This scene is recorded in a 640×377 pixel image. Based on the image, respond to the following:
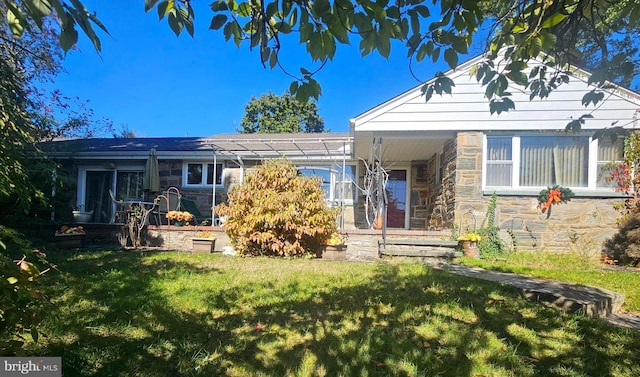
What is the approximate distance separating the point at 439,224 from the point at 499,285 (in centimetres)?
486

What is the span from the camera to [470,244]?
6707mm

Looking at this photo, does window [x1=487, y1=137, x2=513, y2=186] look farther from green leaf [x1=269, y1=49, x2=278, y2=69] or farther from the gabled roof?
green leaf [x1=269, y1=49, x2=278, y2=69]

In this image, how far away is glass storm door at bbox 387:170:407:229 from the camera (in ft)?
38.0

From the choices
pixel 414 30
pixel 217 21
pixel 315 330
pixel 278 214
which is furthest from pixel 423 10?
pixel 278 214

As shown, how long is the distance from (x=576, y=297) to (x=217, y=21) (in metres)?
4.37

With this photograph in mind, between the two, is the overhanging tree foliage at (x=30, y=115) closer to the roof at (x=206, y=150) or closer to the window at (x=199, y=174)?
the roof at (x=206, y=150)

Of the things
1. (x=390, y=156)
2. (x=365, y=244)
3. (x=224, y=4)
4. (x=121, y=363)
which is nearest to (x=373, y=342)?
(x=121, y=363)

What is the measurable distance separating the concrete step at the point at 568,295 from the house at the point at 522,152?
2.96m

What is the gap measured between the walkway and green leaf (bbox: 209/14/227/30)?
4088mm

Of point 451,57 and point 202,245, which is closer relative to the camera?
point 451,57

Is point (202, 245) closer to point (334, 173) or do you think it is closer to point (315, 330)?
point (315, 330)

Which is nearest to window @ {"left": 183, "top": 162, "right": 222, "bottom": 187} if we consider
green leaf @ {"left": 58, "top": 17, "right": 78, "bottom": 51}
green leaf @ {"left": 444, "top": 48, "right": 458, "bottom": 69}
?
green leaf @ {"left": 444, "top": 48, "right": 458, "bottom": 69}

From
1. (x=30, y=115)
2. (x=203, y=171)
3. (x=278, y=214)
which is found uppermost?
(x=30, y=115)

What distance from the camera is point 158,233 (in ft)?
26.9
